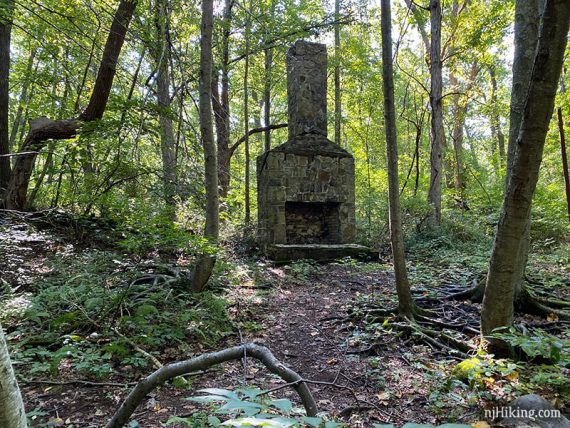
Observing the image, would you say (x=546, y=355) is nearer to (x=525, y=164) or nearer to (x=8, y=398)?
(x=525, y=164)

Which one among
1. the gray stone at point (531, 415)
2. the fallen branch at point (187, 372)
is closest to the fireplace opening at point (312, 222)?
the gray stone at point (531, 415)

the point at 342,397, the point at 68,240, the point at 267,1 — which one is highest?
the point at 267,1

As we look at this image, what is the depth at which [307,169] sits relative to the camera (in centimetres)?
898

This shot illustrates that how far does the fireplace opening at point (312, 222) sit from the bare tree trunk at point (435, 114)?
2.77 metres

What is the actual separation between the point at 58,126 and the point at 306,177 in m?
5.41

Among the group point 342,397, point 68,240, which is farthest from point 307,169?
point 342,397

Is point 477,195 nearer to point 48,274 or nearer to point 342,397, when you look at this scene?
point 342,397

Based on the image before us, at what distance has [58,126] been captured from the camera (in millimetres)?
6359

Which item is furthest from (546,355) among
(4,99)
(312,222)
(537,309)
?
(4,99)

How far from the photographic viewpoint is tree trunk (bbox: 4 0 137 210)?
605 cm

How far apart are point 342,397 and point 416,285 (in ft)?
10.6

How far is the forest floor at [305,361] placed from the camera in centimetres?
226

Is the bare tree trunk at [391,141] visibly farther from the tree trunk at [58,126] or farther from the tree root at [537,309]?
the tree trunk at [58,126]

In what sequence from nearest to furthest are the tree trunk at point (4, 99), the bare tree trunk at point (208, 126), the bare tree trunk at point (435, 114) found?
the bare tree trunk at point (208, 126)
the tree trunk at point (4, 99)
the bare tree trunk at point (435, 114)
